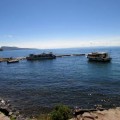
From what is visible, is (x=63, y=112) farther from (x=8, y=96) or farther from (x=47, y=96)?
(x=8, y=96)

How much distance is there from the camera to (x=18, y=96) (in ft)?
141

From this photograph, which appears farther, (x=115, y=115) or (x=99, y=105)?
(x=99, y=105)

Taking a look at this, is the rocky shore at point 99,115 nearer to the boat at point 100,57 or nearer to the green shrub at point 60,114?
the green shrub at point 60,114

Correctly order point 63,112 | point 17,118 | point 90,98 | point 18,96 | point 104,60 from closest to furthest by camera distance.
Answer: point 63,112
point 17,118
point 90,98
point 18,96
point 104,60

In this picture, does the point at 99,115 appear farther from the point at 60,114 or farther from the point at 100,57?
the point at 100,57

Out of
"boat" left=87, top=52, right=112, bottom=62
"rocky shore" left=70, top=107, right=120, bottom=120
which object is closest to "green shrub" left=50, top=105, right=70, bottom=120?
"rocky shore" left=70, top=107, right=120, bottom=120

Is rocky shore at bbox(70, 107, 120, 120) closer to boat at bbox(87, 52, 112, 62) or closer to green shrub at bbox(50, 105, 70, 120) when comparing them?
green shrub at bbox(50, 105, 70, 120)

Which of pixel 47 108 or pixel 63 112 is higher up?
pixel 63 112

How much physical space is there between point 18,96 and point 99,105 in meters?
17.1

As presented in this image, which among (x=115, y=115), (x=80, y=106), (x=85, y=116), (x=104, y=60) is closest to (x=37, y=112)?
(x=80, y=106)

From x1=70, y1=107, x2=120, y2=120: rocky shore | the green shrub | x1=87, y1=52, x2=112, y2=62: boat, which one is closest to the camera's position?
the green shrub

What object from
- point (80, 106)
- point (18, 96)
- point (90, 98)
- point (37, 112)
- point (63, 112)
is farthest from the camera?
point (18, 96)

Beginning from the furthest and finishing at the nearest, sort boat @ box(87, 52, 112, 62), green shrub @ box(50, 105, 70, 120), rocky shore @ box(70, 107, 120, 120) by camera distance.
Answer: boat @ box(87, 52, 112, 62)
rocky shore @ box(70, 107, 120, 120)
green shrub @ box(50, 105, 70, 120)

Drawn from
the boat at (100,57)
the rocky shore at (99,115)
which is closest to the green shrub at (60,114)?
the rocky shore at (99,115)
